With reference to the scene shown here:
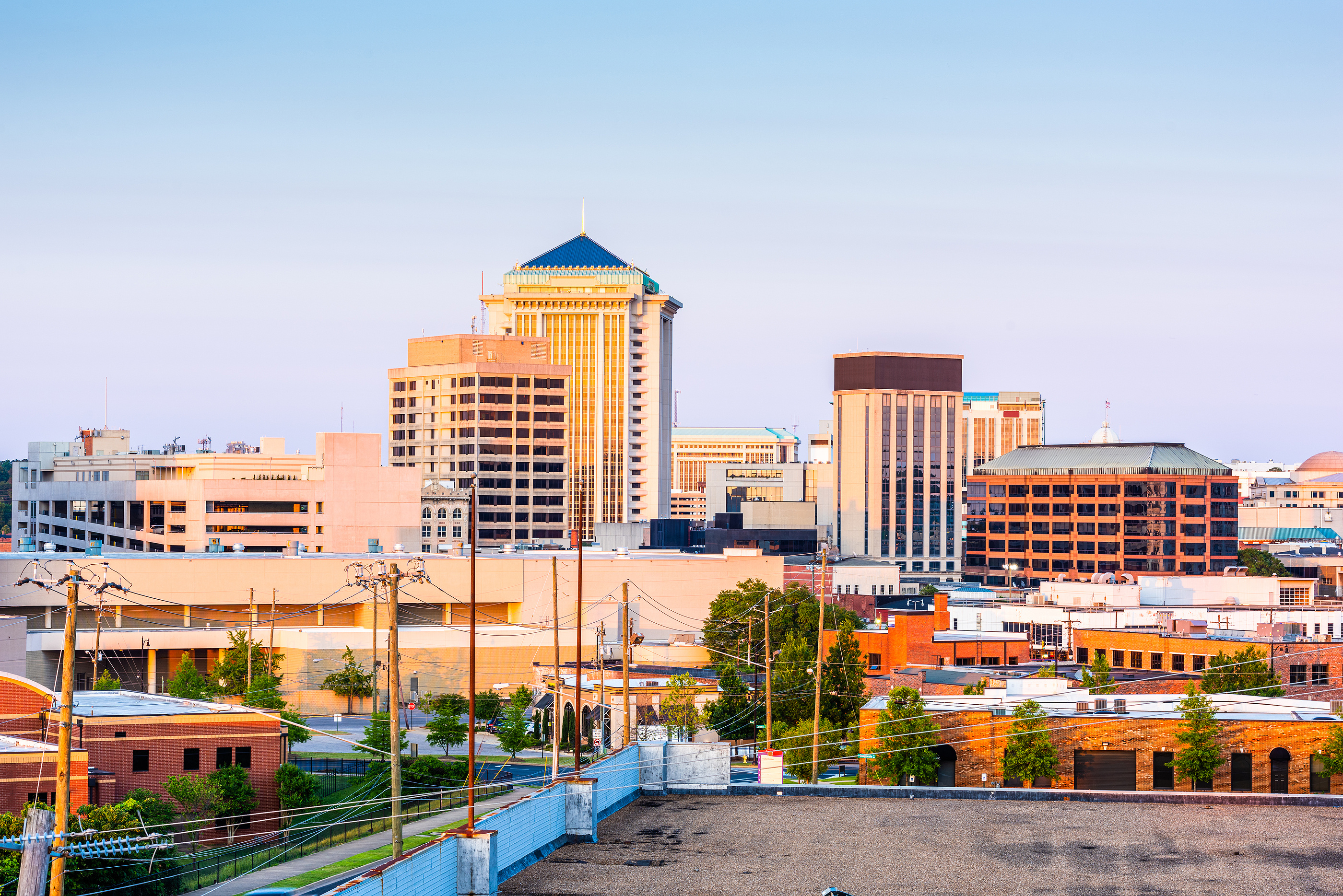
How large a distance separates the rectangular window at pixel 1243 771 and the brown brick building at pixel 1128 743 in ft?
0.10

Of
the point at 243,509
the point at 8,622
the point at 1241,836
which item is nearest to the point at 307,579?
the point at 8,622

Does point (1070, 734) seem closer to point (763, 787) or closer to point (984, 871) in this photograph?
point (763, 787)

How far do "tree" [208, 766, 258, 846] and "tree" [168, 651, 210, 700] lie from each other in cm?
2538

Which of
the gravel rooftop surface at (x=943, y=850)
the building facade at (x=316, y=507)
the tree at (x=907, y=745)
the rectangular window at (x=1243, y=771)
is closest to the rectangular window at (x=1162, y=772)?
the rectangular window at (x=1243, y=771)

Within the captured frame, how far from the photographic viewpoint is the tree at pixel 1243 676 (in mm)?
84312

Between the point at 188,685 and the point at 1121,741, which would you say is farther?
the point at 188,685

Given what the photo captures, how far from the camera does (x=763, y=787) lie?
146ft

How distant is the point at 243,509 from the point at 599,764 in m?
152

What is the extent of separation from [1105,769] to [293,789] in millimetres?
36703

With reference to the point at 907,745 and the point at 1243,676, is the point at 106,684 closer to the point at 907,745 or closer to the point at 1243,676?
the point at 907,745

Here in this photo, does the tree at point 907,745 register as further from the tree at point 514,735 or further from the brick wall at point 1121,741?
the tree at point 514,735

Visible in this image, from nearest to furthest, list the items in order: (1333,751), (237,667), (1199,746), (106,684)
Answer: (1333,751) < (1199,746) < (106,684) < (237,667)

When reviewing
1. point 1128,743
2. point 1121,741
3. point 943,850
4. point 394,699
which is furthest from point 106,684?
point 943,850

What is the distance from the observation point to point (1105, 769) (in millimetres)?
68625
